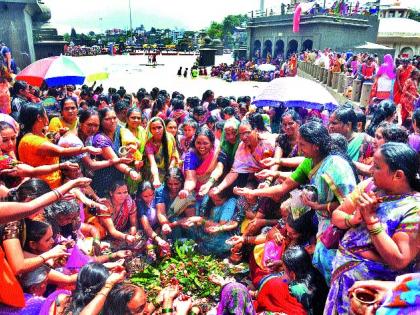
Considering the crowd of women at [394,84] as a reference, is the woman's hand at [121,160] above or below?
below

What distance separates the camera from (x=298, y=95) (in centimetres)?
543

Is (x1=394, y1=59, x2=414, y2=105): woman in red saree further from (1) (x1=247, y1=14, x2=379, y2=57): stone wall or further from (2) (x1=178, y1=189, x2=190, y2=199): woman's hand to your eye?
Answer: (1) (x1=247, y1=14, x2=379, y2=57): stone wall

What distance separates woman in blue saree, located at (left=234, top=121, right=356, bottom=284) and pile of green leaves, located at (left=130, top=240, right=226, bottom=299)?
4.33 ft

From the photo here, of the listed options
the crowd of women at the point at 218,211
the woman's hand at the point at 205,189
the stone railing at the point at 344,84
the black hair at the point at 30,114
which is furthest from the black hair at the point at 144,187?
the stone railing at the point at 344,84

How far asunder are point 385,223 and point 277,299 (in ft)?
3.66

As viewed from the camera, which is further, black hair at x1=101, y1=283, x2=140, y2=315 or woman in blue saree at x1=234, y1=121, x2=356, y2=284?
woman in blue saree at x1=234, y1=121, x2=356, y2=284

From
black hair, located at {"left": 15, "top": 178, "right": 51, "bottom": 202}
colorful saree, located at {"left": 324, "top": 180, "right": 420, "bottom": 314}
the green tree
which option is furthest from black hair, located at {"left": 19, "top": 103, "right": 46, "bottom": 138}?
the green tree

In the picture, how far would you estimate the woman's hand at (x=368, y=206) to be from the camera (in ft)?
6.45

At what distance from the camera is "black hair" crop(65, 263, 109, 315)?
7.39ft

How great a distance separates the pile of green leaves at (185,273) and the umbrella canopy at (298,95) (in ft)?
8.98

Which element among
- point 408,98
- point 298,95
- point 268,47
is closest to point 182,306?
point 298,95

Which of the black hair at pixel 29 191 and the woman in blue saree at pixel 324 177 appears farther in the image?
the black hair at pixel 29 191

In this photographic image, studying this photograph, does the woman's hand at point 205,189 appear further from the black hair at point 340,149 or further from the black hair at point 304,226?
the black hair at point 340,149

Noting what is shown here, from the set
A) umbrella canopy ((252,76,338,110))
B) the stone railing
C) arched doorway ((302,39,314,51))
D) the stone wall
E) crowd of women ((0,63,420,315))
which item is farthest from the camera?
arched doorway ((302,39,314,51))
